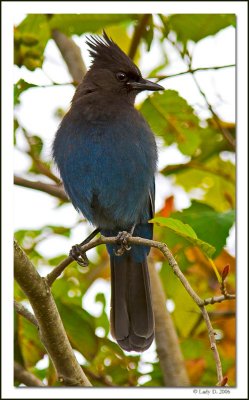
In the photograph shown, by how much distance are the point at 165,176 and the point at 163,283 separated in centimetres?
52

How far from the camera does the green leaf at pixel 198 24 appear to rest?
3.34 m

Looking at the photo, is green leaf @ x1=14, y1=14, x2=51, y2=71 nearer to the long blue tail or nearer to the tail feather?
the long blue tail

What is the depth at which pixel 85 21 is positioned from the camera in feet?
11.1

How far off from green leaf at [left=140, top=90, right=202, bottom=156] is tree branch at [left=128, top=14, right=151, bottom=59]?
0.26 meters

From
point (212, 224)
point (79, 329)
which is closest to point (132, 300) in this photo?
point (79, 329)

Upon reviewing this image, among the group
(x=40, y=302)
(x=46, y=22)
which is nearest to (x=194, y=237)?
(x=40, y=302)

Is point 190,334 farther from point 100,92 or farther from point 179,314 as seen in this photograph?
point 100,92

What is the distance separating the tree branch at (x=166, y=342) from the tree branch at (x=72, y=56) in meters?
0.99

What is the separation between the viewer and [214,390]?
283cm

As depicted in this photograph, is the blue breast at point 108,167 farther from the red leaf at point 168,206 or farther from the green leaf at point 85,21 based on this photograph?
the green leaf at point 85,21

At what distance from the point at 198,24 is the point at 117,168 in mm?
702

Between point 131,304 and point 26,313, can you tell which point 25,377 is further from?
point 131,304

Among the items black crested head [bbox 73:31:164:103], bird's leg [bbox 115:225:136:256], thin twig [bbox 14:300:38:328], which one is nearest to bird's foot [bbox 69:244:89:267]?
bird's leg [bbox 115:225:136:256]

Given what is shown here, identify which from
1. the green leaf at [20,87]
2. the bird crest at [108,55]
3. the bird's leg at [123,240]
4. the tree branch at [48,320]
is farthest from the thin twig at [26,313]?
the bird crest at [108,55]
